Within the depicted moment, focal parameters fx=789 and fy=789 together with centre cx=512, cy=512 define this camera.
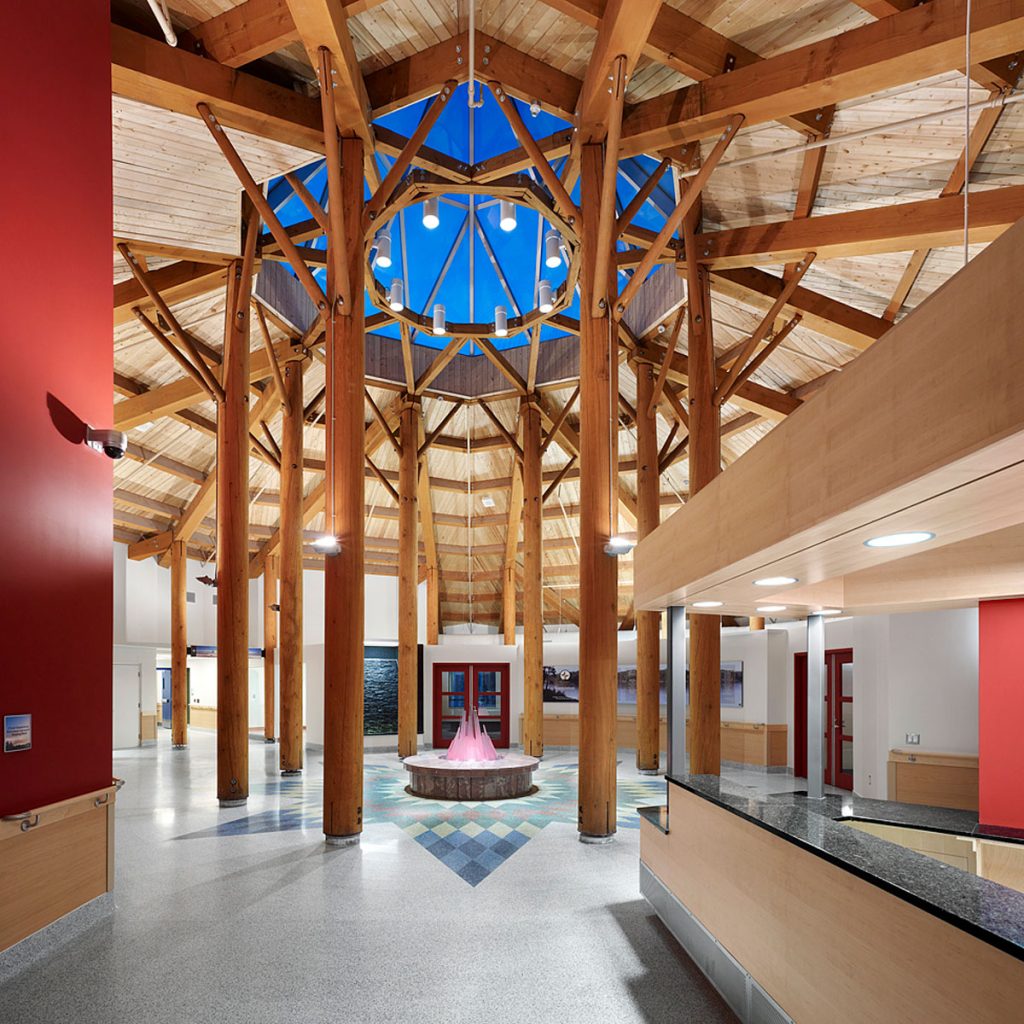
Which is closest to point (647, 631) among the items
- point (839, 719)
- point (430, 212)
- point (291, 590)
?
point (839, 719)

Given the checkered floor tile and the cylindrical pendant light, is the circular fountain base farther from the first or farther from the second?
the cylindrical pendant light

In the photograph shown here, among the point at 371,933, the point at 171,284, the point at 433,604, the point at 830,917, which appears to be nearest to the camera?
the point at 830,917

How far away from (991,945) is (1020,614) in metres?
5.29

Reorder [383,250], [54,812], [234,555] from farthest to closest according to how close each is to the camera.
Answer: [383,250], [234,555], [54,812]

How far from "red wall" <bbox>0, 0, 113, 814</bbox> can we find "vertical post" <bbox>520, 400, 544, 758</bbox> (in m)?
9.79

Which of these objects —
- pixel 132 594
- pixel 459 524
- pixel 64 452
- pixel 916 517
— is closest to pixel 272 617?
pixel 132 594

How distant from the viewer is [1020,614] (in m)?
6.80

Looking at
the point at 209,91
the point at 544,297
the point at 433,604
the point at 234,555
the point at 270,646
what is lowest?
the point at 270,646

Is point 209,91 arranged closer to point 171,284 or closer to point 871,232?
point 171,284

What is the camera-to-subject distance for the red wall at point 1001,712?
22.2 feet

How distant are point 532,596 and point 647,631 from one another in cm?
271

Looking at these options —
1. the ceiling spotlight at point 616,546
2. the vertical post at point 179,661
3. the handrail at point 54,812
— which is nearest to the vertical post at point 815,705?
the ceiling spotlight at point 616,546

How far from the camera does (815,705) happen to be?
6449 millimetres

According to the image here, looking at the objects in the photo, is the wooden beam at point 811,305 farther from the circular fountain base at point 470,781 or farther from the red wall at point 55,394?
the red wall at point 55,394
